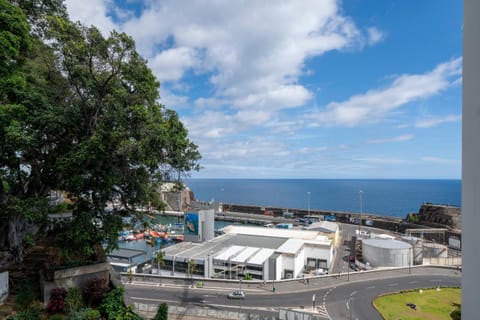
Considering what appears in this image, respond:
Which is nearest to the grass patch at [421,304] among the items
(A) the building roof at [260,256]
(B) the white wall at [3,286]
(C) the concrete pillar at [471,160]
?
(A) the building roof at [260,256]

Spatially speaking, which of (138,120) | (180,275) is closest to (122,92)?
(138,120)

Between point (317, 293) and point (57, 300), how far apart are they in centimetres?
2621

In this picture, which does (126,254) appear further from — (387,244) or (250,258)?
(387,244)

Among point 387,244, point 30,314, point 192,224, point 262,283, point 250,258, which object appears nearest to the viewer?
point 30,314

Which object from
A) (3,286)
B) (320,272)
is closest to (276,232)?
(320,272)

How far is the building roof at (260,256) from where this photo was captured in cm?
3514

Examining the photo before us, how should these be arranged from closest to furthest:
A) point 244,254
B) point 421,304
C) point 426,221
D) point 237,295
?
point 421,304 < point 237,295 < point 244,254 < point 426,221

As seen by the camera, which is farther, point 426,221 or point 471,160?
point 426,221

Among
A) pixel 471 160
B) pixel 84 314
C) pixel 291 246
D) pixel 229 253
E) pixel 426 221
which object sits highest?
pixel 471 160

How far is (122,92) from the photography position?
11.6 meters

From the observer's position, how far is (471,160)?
2629 millimetres

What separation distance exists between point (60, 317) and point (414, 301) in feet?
108

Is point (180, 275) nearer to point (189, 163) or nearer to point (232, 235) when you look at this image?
point (232, 235)

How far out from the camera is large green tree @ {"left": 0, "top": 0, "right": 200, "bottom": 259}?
11078mm
